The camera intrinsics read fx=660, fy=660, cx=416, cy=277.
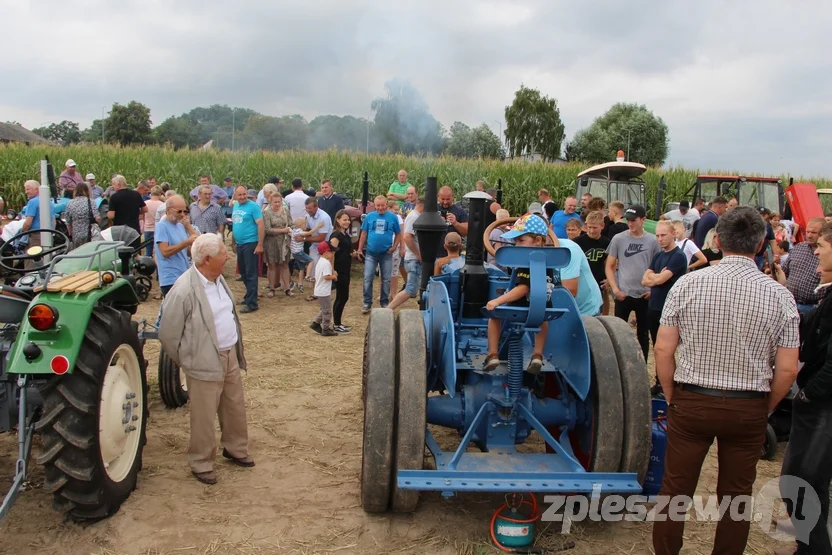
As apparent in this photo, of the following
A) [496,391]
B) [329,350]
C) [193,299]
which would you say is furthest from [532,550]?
[329,350]

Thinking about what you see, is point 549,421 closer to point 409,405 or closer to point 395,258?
point 409,405

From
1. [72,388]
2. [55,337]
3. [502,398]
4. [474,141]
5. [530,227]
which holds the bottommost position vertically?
[502,398]

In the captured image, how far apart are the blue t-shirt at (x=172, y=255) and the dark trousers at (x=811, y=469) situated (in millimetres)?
5686

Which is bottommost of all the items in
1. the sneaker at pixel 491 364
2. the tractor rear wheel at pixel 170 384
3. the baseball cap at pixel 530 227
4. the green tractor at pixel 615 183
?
the tractor rear wheel at pixel 170 384

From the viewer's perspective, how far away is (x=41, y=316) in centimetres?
340

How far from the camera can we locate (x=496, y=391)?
4121 mm

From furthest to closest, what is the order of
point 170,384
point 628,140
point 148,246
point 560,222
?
1. point 628,140
2. point 148,246
3. point 560,222
4. point 170,384

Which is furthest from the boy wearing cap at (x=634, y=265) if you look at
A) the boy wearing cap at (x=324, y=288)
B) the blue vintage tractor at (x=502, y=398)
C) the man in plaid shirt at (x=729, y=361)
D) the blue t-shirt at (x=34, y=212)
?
the blue t-shirt at (x=34, y=212)

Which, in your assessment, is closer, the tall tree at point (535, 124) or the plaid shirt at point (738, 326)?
the plaid shirt at point (738, 326)

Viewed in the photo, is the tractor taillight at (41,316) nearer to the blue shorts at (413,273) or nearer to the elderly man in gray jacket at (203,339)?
the elderly man in gray jacket at (203,339)

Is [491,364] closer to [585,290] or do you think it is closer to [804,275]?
[585,290]

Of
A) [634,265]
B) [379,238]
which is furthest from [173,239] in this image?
[634,265]

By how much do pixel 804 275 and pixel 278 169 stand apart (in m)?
14.6

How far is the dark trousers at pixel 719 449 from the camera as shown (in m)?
3.03
